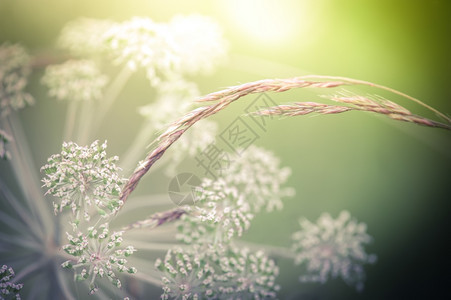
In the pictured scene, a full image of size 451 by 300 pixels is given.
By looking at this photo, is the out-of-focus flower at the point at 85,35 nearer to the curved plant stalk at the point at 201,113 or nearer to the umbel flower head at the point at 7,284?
the curved plant stalk at the point at 201,113

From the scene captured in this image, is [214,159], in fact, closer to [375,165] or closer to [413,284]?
[375,165]

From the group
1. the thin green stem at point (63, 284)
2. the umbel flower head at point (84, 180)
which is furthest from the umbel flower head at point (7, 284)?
the umbel flower head at point (84, 180)

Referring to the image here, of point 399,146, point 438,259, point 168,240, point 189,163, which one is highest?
point 399,146

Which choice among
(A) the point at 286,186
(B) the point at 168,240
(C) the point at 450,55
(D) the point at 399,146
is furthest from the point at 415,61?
(B) the point at 168,240

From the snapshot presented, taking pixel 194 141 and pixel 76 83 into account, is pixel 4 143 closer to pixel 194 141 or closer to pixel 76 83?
pixel 76 83

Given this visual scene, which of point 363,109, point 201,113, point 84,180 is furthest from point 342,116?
point 84,180

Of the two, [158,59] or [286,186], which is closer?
[158,59]

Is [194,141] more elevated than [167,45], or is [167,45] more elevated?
[167,45]
